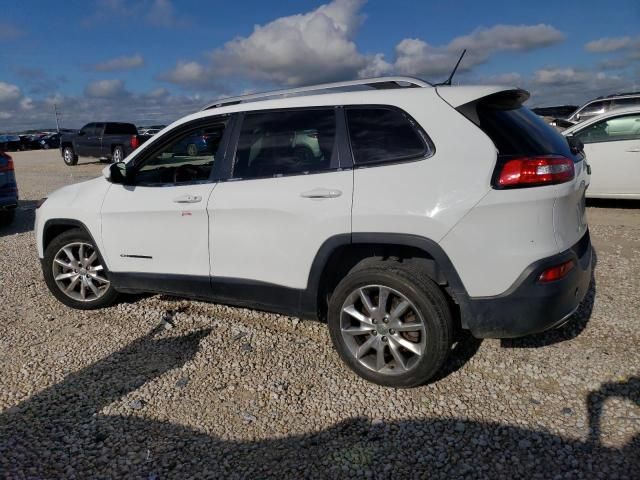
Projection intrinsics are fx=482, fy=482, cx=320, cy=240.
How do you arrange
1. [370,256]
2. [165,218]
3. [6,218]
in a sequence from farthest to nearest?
1. [6,218]
2. [165,218]
3. [370,256]

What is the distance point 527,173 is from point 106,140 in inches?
818

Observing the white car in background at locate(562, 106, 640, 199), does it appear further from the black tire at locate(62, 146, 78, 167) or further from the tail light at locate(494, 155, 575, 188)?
the black tire at locate(62, 146, 78, 167)

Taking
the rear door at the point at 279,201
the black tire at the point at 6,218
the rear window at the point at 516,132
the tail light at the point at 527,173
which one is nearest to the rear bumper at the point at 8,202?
the black tire at the point at 6,218

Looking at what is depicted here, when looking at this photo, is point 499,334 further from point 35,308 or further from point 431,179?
point 35,308

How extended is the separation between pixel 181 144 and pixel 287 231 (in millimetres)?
1379

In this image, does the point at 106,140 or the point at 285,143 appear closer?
the point at 285,143

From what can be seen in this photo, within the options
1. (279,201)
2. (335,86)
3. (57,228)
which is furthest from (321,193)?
(57,228)

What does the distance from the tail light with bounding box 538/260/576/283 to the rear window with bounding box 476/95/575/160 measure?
2.13 feet

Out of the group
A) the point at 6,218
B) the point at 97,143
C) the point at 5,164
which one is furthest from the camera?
the point at 97,143

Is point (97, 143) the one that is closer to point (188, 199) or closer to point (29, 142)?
point (188, 199)

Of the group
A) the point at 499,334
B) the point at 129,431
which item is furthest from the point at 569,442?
the point at 129,431

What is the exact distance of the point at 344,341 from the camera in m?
3.18

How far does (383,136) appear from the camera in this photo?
3.01 metres

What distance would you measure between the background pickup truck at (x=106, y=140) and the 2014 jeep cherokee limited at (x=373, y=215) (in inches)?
693
